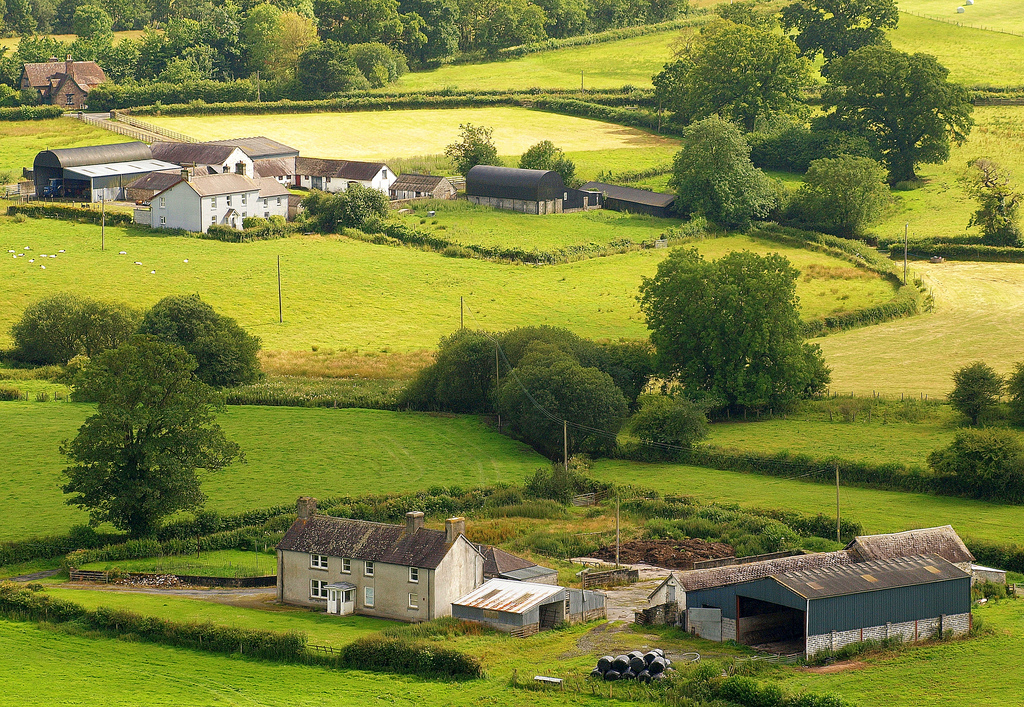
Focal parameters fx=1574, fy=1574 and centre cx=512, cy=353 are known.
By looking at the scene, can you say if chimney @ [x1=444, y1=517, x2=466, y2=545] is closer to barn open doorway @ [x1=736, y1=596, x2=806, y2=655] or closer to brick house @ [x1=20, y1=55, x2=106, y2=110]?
barn open doorway @ [x1=736, y1=596, x2=806, y2=655]

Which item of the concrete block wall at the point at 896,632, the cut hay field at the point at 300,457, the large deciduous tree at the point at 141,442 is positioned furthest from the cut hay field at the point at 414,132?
the concrete block wall at the point at 896,632

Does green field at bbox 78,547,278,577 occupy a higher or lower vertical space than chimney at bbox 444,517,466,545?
lower

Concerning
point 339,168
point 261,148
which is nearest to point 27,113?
point 261,148

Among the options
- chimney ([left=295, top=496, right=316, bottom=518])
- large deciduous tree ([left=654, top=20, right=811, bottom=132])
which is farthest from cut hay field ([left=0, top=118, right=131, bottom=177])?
chimney ([left=295, top=496, right=316, bottom=518])

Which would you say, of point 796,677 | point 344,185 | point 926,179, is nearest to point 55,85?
point 344,185

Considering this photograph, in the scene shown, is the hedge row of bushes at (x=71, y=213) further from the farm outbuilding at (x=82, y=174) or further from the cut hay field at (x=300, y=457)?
the cut hay field at (x=300, y=457)
